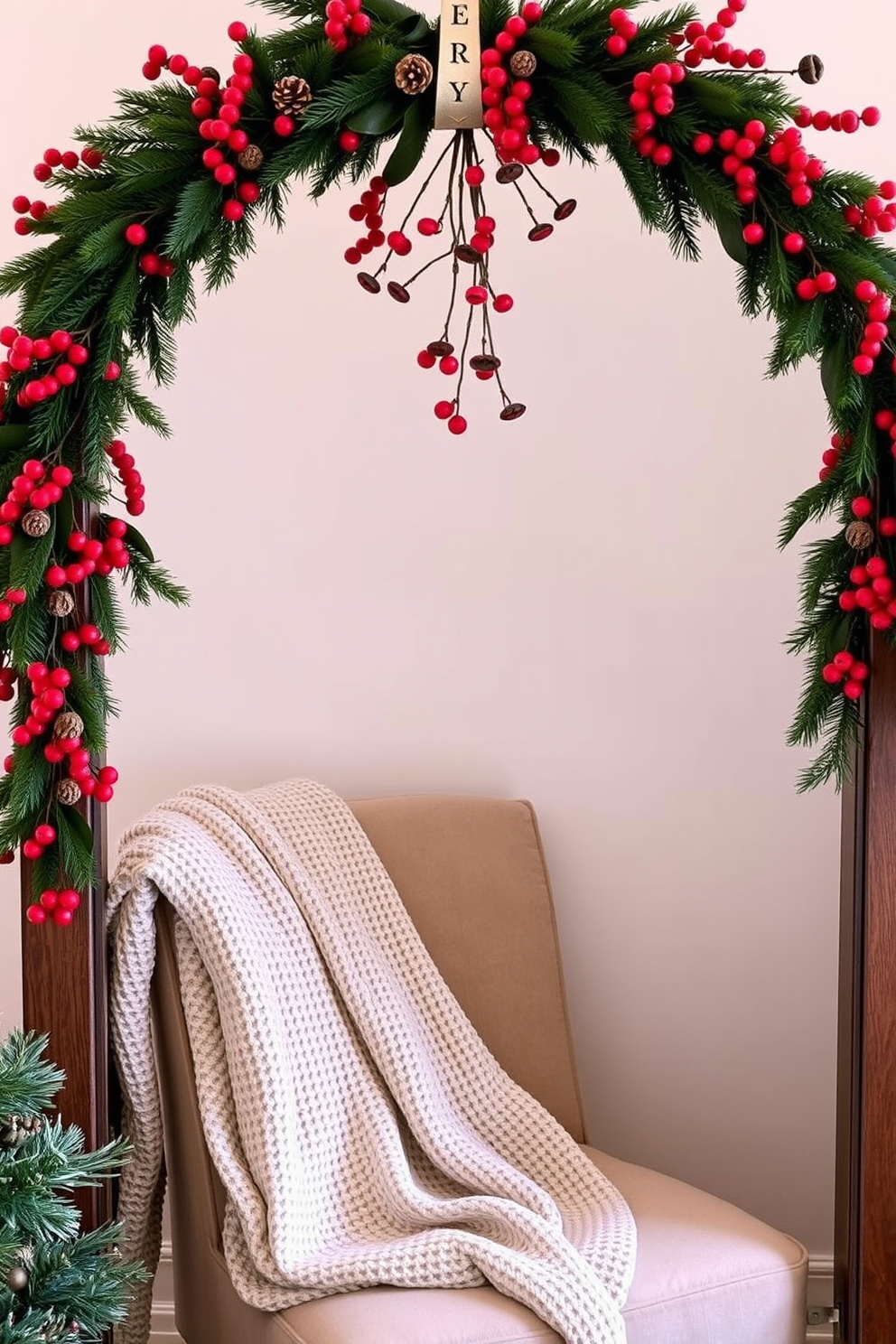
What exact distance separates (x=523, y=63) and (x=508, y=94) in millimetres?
33

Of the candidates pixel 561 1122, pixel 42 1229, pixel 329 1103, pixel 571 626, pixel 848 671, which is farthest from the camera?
pixel 571 626

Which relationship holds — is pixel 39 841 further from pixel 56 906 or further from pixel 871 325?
pixel 871 325

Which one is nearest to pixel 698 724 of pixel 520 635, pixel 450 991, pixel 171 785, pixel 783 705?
pixel 783 705

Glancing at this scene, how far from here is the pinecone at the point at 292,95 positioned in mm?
1234

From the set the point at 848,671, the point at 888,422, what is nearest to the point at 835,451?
the point at 888,422

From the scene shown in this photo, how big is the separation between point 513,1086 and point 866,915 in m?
0.54

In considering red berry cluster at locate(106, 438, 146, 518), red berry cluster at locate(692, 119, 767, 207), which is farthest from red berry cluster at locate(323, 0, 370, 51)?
red berry cluster at locate(106, 438, 146, 518)

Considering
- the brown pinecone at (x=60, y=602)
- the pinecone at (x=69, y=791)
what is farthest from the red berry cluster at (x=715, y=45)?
the pinecone at (x=69, y=791)

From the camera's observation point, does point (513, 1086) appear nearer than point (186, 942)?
No

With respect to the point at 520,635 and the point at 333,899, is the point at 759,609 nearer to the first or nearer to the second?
the point at 520,635

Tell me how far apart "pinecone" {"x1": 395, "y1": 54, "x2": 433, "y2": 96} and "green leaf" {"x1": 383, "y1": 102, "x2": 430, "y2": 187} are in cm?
3

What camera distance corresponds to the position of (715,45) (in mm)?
1221

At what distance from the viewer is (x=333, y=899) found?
5.41 ft

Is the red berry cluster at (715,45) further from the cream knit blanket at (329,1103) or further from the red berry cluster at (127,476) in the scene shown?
the cream knit blanket at (329,1103)
